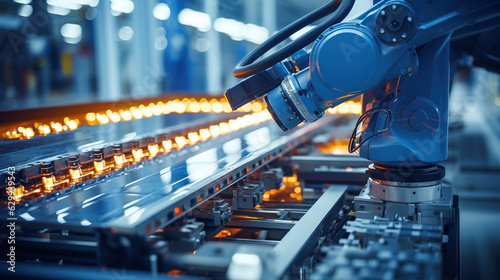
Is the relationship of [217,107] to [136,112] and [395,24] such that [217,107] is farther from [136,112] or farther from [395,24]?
[395,24]

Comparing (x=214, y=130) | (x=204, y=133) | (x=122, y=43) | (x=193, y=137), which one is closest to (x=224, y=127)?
(x=214, y=130)

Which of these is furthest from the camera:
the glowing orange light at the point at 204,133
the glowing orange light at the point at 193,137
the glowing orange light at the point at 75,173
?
the glowing orange light at the point at 204,133

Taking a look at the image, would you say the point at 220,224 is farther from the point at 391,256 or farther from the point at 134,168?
the point at 391,256

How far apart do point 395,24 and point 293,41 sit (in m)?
0.38

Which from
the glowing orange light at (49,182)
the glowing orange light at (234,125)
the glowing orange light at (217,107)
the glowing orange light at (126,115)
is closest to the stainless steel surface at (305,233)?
the glowing orange light at (49,182)

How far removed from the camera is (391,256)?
3.78 feet

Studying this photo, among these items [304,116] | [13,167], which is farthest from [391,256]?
[13,167]

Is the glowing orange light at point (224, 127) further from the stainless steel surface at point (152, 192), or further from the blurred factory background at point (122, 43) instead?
the blurred factory background at point (122, 43)

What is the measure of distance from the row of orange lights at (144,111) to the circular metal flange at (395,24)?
1997 mm

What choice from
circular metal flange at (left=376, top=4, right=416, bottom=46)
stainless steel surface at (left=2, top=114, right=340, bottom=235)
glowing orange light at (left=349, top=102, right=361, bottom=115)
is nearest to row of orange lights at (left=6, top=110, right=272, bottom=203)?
stainless steel surface at (left=2, top=114, right=340, bottom=235)

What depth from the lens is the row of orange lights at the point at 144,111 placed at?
2.71m

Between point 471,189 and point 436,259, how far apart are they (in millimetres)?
4580

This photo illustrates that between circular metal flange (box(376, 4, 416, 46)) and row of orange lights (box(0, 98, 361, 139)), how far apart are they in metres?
2.00

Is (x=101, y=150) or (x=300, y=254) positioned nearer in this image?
(x=300, y=254)
